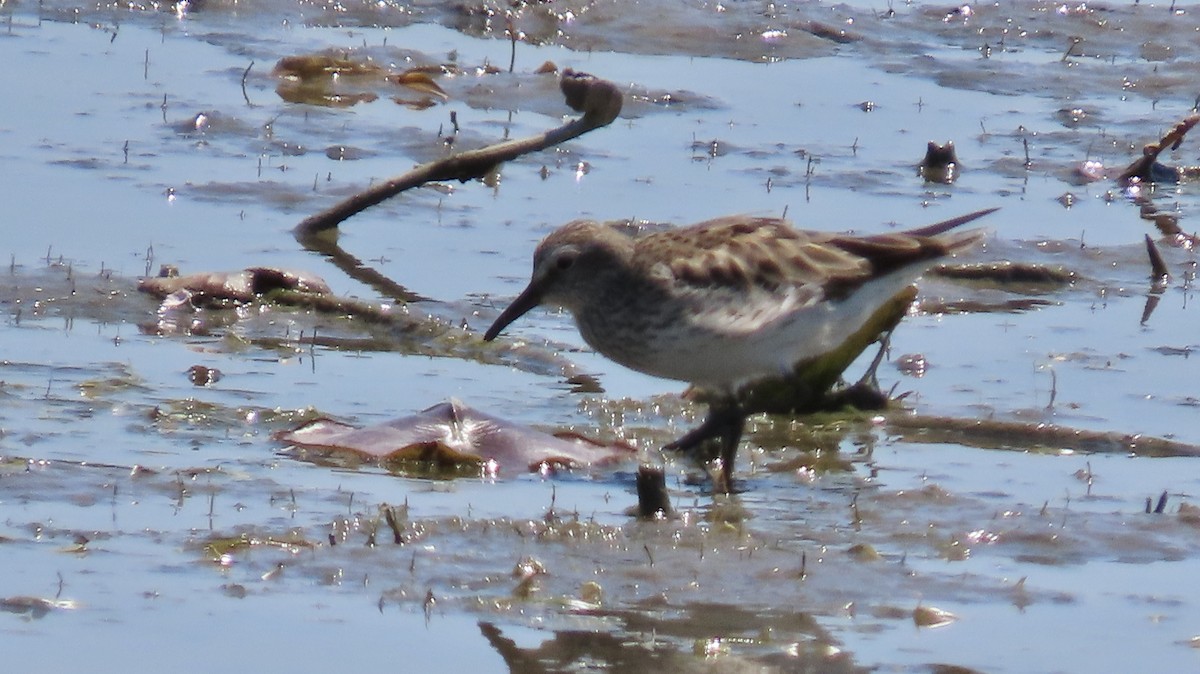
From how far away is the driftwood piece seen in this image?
30.7 ft

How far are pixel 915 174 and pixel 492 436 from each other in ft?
19.0

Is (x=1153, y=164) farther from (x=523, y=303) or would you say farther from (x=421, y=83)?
(x=523, y=303)

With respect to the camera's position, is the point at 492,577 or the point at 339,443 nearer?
the point at 492,577

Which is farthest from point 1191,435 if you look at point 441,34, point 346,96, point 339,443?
point 441,34

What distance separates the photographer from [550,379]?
8133mm

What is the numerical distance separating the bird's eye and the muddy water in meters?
0.59

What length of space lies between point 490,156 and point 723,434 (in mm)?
3059

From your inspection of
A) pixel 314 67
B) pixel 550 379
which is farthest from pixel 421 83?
pixel 550 379

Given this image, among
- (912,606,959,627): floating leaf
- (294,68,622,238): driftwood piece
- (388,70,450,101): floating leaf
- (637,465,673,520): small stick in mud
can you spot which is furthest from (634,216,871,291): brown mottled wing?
(388,70,450,101): floating leaf

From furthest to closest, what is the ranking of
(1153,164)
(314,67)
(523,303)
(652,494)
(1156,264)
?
(314,67) < (1153,164) < (1156,264) < (523,303) < (652,494)

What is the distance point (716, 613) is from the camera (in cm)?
542

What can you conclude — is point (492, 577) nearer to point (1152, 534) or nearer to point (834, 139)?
point (1152, 534)

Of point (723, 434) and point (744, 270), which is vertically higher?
point (744, 270)

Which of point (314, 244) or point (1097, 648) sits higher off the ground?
point (1097, 648)
